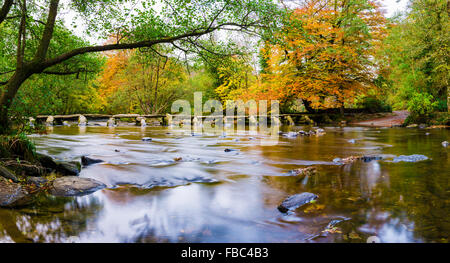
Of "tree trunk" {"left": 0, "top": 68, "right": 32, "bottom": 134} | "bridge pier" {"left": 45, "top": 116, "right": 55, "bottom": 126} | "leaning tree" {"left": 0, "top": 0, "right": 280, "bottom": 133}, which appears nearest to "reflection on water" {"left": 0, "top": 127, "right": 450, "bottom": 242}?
"tree trunk" {"left": 0, "top": 68, "right": 32, "bottom": 134}

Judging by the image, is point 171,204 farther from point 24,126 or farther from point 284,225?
point 24,126

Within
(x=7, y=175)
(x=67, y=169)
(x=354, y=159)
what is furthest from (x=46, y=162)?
(x=354, y=159)

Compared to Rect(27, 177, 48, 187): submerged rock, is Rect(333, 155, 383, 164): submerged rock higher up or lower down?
lower down

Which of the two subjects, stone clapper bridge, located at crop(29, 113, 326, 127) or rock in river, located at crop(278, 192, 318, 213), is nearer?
rock in river, located at crop(278, 192, 318, 213)

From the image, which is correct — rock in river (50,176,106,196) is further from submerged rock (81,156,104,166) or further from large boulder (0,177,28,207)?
submerged rock (81,156,104,166)

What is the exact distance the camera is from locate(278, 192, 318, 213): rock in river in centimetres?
352

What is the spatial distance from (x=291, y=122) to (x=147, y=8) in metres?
21.1

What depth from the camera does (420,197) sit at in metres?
3.87

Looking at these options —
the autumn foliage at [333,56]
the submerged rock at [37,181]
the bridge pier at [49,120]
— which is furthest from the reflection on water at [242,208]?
the bridge pier at [49,120]

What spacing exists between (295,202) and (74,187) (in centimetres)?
336

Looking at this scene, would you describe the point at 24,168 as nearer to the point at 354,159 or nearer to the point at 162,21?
the point at 162,21

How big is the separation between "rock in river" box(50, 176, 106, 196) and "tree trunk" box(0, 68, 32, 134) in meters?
2.22

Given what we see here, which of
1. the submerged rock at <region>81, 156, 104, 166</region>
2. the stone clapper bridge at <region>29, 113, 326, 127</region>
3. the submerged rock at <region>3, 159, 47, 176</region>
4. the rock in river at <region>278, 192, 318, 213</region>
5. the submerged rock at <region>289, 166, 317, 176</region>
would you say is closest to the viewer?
the rock in river at <region>278, 192, 318, 213</region>

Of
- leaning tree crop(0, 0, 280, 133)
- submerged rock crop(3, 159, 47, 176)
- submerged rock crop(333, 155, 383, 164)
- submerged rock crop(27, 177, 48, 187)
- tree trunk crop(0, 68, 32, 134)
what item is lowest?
submerged rock crop(333, 155, 383, 164)
